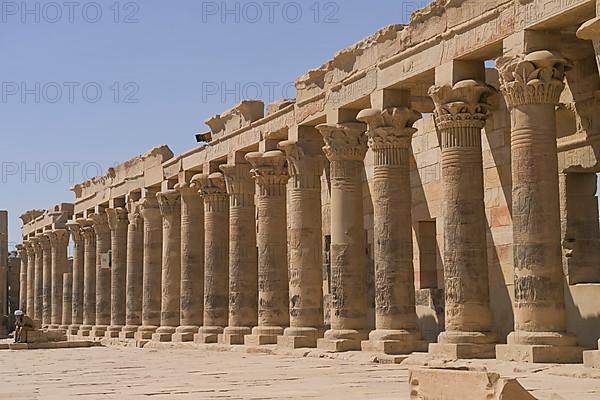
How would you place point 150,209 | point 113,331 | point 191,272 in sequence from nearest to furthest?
point 191,272, point 150,209, point 113,331

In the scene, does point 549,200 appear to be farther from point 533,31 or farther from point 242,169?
point 242,169

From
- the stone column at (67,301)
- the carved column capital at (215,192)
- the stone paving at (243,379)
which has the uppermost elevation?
the carved column capital at (215,192)

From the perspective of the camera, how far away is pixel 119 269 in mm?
39812

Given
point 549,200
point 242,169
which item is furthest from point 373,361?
point 242,169

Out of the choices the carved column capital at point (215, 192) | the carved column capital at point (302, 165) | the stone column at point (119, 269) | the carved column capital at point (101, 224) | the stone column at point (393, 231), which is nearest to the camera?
the stone column at point (393, 231)

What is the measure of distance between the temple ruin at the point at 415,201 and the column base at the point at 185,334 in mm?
68

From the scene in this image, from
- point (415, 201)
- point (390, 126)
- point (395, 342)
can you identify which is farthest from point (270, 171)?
point (395, 342)

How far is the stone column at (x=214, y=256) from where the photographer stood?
30.6 m

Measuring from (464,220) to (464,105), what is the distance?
222 cm

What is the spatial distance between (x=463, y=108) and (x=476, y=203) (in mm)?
1848

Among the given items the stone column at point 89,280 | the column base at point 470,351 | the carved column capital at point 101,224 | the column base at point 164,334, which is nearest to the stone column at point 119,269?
the carved column capital at point 101,224

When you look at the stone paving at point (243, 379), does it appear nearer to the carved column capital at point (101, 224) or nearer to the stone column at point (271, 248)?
the stone column at point (271, 248)

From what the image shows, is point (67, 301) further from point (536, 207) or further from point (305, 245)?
point (536, 207)

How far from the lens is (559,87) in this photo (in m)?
17.3
